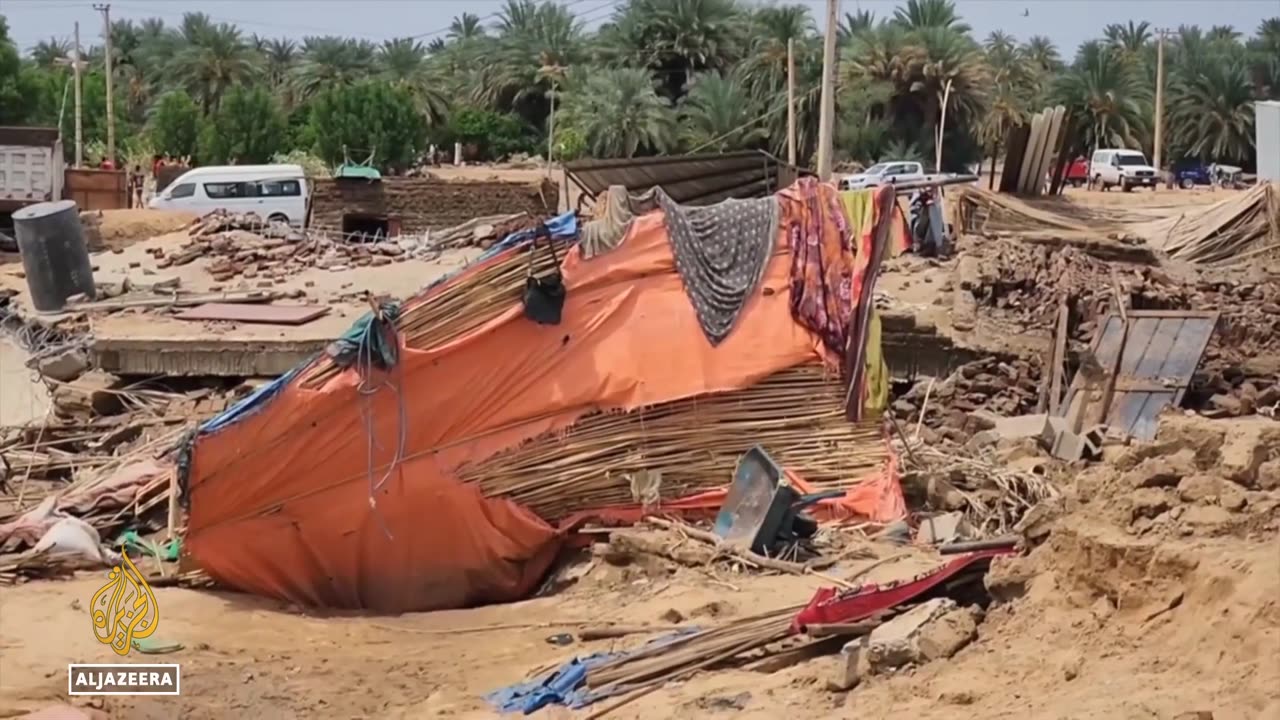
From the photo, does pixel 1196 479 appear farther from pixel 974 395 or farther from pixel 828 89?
pixel 828 89

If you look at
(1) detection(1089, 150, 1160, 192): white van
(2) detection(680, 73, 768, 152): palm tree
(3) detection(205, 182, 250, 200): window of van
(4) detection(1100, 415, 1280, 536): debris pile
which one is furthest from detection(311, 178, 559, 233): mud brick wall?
(4) detection(1100, 415, 1280, 536): debris pile

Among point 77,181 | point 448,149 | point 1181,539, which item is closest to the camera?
point 1181,539

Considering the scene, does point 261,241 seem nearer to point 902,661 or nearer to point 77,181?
point 77,181

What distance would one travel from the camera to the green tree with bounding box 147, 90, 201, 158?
40.3 metres

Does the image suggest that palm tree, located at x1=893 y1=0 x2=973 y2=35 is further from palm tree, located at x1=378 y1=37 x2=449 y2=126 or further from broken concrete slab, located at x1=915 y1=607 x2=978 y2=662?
broken concrete slab, located at x1=915 y1=607 x2=978 y2=662

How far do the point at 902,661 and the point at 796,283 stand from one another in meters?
4.85

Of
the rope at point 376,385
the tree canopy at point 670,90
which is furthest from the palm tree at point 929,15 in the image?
the rope at point 376,385

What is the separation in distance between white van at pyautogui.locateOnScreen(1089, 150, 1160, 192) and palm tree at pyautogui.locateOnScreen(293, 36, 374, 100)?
2269 cm

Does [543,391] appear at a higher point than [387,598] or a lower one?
higher

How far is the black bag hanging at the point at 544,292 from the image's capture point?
930cm

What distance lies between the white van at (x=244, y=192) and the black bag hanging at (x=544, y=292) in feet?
54.5

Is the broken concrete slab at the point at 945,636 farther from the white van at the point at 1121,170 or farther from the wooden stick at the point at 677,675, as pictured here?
the white van at the point at 1121,170

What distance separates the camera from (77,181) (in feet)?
90.6

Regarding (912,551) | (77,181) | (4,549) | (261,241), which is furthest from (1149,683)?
(77,181)
